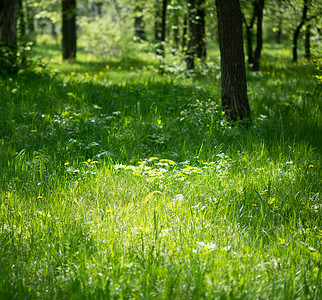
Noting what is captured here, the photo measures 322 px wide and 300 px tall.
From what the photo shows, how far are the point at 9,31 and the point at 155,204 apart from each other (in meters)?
7.32

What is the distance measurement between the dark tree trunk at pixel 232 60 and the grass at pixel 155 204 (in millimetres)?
246

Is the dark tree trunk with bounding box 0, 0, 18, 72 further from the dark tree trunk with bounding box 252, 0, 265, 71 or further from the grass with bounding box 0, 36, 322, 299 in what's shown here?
the dark tree trunk with bounding box 252, 0, 265, 71

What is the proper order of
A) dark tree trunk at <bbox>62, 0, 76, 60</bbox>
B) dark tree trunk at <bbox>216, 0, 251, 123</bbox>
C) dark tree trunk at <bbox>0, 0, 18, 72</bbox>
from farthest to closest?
dark tree trunk at <bbox>62, 0, 76, 60</bbox>
dark tree trunk at <bbox>0, 0, 18, 72</bbox>
dark tree trunk at <bbox>216, 0, 251, 123</bbox>

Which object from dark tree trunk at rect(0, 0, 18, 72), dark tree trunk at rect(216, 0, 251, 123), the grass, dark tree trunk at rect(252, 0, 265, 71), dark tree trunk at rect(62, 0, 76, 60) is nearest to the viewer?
the grass

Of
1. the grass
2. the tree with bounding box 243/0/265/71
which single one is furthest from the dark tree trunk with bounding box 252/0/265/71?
the grass

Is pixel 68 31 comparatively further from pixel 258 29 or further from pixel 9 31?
pixel 258 29

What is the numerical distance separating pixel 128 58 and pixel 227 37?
12.2 meters

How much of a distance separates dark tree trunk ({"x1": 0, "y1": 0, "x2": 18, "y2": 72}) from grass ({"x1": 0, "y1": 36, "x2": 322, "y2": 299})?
251 centimetres

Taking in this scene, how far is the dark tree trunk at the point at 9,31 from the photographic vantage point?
26.6 feet

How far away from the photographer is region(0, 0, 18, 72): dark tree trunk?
811 centimetres

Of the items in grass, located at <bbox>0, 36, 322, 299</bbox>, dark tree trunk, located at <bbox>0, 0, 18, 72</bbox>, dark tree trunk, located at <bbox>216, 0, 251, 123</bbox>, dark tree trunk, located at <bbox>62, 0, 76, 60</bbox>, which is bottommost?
grass, located at <bbox>0, 36, 322, 299</bbox>

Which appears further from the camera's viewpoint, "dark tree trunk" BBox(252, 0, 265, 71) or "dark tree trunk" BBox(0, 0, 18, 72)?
"dark tree trunk" BBox(252, 0, 265, 71)

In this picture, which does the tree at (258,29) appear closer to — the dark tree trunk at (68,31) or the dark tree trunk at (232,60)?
the dark tree trunk at (232,60)

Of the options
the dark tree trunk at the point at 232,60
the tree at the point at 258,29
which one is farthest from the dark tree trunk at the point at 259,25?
the dark tree trunk at the point at 232,60
